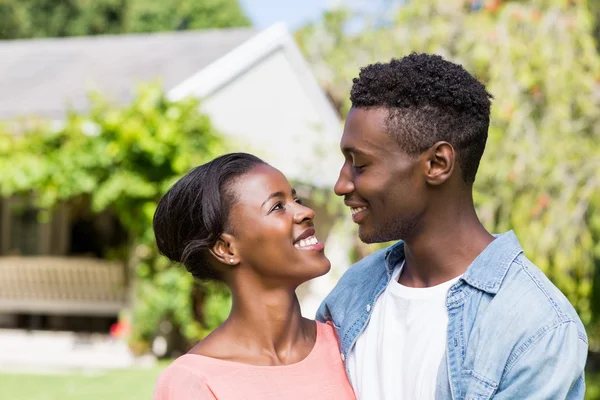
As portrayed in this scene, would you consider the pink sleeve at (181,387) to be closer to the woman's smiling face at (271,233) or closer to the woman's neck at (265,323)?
the woman's neck at (265,323)

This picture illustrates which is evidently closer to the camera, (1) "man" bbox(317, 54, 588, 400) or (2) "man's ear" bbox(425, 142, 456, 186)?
(1) "man" bbox(317, 54, 588, 400)

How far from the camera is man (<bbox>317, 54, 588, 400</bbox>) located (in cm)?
235

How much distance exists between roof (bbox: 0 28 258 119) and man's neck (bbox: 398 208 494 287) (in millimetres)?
9613

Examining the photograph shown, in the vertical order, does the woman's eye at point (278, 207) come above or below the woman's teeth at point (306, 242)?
→ above

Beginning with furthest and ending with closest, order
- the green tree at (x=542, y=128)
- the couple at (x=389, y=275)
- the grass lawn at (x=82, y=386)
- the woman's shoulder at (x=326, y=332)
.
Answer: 1. the grass lawn at (x=82, y=386)
2. the green tree at (x=542, y=128)
3. the woman's shoulder at (x=326, y=332)
4. the couple at (x=389, y=275)

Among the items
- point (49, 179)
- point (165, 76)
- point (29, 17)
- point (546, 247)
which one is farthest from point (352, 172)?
point (29, 17)

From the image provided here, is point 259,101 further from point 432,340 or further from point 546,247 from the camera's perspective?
point 432,340

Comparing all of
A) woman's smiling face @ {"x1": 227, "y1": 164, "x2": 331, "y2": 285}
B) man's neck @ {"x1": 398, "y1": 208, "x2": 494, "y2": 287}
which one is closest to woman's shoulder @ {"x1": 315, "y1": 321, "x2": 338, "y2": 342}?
woman's smiling face @ {"x1": 227, "y1": 164, "x2": 331, "y2": 285}

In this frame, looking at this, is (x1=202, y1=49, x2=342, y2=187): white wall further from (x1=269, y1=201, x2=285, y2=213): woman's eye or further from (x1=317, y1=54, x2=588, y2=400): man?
(x1=317, y1=54, x2=588, y2=400): man

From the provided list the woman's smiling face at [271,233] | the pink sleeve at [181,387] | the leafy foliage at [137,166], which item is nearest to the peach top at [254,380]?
the pink sleeve at [181,387]

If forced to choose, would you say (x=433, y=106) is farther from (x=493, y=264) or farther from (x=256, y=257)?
(x=256, y=257)

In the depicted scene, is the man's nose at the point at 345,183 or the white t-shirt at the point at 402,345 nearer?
the white t-shirt at the point at 402,345

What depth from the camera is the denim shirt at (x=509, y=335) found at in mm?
2227

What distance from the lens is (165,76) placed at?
14.3m
